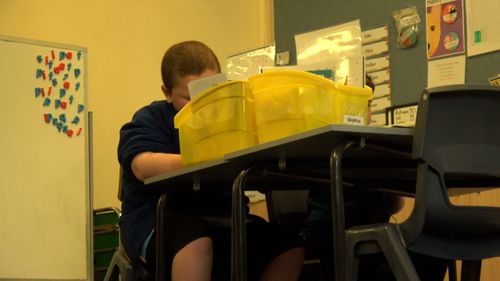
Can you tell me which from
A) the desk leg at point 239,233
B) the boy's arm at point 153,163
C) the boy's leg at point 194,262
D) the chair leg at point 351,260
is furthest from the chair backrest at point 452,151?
the boy's arm at point 153,163

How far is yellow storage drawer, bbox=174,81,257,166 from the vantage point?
4.70 ft

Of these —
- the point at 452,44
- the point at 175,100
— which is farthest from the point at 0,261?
the point at 452,44

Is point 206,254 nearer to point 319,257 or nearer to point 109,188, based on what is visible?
point 319,257

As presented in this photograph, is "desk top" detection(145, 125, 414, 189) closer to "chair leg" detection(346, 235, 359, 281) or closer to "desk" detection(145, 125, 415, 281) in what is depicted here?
"desk" detection(145, 125, 415, 281)

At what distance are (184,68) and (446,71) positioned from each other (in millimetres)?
1574

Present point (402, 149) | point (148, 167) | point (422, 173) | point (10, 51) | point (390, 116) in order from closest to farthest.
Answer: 1. point (422, 173)
2. point (402, 149)
3. point (148, 167)
4. point (390, 116)
5. point (10, 51)

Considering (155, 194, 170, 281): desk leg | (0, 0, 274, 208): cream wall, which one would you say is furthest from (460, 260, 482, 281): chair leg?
(0, 0, 274, 208): cream wall

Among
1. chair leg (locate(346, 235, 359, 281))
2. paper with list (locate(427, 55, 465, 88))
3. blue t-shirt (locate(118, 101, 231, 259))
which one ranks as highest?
paper with list (locate(427, 55, 465, 88))

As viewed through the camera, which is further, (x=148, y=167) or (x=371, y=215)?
(x=371, y=215)

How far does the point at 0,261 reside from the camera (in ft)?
9.45

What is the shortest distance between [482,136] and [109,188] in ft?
8.62

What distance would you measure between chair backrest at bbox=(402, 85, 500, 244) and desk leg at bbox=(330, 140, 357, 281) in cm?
12

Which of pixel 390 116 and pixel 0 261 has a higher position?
pixel 390 116

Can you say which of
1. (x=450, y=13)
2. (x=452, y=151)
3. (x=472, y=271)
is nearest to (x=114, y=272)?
(x=472, y=271)
